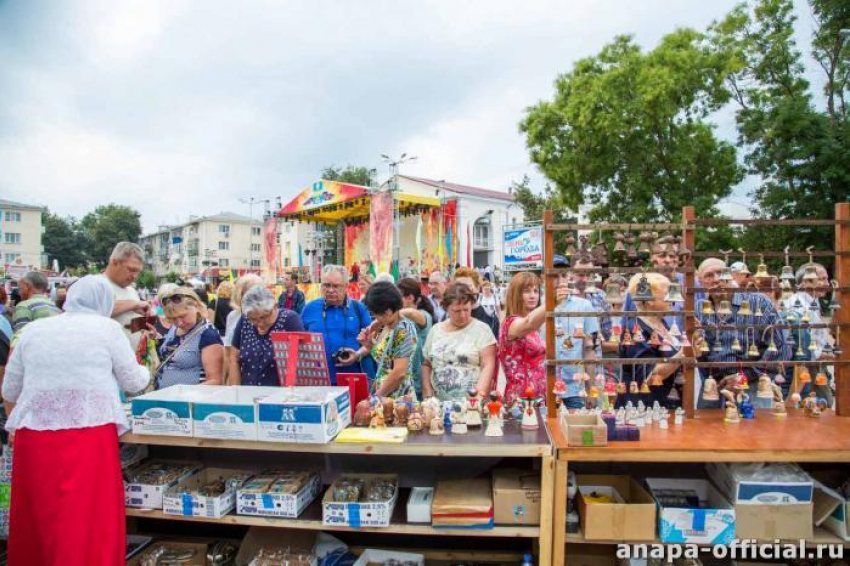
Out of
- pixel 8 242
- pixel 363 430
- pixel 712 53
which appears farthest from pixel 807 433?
pixel 8 242

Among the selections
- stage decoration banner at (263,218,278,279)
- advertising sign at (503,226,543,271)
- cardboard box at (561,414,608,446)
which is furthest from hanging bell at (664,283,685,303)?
stage decoration banner at (263,218,278,279)

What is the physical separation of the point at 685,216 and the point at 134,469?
121 inches

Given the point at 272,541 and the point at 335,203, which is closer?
the point at 272,541

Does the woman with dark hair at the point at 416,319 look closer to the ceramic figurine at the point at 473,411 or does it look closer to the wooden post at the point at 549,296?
the ceramic figurine at the point at 473,411

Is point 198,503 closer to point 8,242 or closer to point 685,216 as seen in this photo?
point 685,216

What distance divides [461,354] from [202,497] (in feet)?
4.63

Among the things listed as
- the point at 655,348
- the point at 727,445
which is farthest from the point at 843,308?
the point at 727,445

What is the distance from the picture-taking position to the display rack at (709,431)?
2.01 metres

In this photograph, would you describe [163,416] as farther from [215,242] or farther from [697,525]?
[215,242]

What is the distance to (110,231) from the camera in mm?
53625

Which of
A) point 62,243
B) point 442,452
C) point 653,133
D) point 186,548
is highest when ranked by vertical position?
point 62,243

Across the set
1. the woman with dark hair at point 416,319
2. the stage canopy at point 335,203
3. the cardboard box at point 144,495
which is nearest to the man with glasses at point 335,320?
the woman with dark hair at point 416,319

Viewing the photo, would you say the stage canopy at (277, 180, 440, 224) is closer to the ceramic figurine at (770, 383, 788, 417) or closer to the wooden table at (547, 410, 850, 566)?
the ceramic figurine at (770, 383, 788, 417)

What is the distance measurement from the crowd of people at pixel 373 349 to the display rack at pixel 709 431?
0.27 ft
